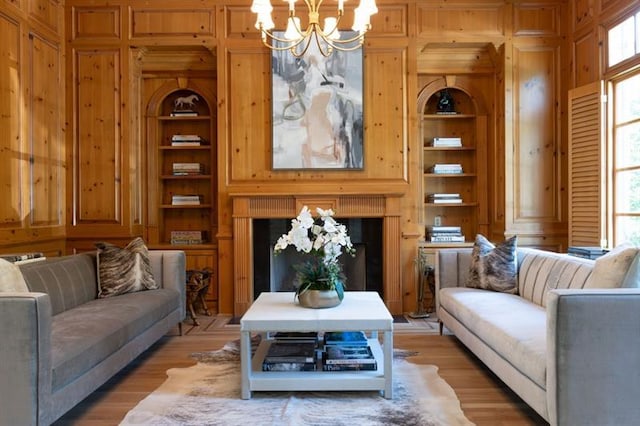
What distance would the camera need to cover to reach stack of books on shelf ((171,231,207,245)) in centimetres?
557

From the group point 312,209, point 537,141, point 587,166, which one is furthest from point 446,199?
point 312,209

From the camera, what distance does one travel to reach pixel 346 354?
10.1 ft

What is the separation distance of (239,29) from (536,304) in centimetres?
389

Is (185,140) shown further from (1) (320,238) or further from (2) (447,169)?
(1) (320,238)

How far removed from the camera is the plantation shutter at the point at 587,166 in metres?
4.51

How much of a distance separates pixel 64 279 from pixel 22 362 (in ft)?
4.74

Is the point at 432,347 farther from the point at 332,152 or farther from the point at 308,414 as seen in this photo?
the point at 332,152

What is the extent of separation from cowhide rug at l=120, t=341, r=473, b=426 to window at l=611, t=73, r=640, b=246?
2320 mm

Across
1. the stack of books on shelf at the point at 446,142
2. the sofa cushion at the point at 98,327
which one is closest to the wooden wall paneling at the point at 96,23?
the sofa cushion at the point at 98,327

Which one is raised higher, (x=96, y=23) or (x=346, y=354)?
(x=96, y=23)

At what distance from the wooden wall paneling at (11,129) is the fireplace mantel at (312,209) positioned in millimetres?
1915

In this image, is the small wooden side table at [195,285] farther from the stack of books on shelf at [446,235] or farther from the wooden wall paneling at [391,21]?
the wooden wall paneling at [391,21]

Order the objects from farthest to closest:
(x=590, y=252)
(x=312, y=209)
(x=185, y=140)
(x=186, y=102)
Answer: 1. (x=186, y=102)
2. (x=185, y=140)
3. (x=312, y=209)
4. (x=590, y=252)

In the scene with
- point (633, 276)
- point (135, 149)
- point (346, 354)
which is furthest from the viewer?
point (135, 149)
